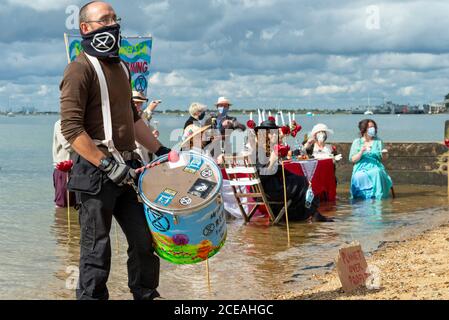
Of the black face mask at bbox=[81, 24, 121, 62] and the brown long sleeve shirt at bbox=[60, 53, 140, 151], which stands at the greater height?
the black face mask at bbox=[81, 24, 121, 62]

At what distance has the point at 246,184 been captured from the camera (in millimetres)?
10117

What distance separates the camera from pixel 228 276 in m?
7.28

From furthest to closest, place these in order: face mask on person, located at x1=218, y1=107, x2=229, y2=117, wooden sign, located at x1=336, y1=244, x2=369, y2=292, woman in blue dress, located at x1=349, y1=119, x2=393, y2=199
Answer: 1. woman in blue dress, located at x1=349, y1=119, x2=393, y2=199
2. face mask on person, located at x1=218, y1=107, x2=229, y2=117
3. wooden sign, located at x1=336, y1=244, x2=369, y2=292

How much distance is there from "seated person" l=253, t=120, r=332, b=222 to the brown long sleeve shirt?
550 centimetres

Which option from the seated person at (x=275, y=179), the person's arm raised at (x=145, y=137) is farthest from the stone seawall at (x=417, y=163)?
the person's arm raised at (x=145, y=137)

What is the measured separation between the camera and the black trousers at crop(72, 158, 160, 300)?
4.56 metres

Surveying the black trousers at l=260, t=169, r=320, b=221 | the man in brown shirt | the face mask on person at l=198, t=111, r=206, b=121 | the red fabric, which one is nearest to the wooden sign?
the man in brown shirt

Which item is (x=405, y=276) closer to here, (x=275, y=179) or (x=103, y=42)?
(x=103, y=42)

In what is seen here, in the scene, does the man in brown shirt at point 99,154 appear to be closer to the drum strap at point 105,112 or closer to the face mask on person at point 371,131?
the drum strap at point 105,112

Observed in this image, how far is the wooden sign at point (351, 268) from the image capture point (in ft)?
18.3

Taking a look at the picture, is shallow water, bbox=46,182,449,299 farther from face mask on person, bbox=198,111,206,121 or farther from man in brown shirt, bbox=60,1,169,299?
face mask on person, bbox=198,111,206,121

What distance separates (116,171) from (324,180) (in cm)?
904

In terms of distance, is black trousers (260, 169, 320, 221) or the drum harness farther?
black trousers (260, 169, 320, 221)

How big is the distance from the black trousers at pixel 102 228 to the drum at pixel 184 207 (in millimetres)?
116
